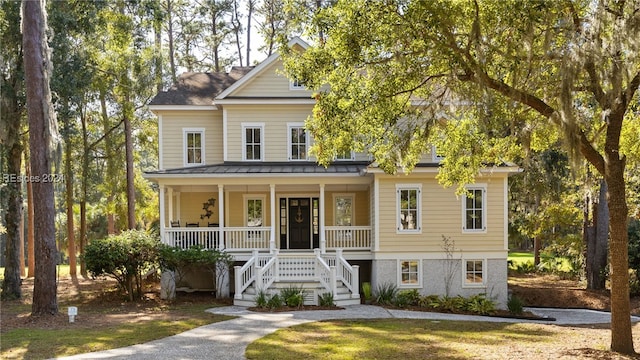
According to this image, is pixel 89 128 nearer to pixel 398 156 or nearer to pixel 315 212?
pixel 315 212

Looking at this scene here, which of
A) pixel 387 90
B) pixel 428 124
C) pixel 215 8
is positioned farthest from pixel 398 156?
pixel 215 8

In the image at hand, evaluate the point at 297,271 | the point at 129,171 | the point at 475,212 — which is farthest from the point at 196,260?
the point at 475,212

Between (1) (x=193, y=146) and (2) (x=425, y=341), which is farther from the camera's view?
(1) (x=193, y=146)

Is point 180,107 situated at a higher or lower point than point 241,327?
higher

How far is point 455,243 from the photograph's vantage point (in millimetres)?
18734

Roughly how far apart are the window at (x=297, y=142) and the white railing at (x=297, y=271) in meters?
4.48

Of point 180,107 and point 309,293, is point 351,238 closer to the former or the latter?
point 309,293

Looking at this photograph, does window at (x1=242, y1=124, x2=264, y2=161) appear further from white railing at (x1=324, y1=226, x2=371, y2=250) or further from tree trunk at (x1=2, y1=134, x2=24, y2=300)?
tree trunk at (x1=2, y1=134, x2=24, y2=300)

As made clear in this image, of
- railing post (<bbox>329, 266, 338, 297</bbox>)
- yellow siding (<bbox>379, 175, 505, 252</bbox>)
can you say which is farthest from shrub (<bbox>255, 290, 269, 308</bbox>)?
yellow siding (<bbox>379, 175, 505, 252</bbox>)

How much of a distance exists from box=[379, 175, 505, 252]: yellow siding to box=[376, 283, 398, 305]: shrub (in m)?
1.16

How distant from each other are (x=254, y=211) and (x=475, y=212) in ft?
25.9

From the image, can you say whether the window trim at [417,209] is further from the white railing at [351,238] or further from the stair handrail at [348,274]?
the stair handrail at [348,274]

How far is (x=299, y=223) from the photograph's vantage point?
21469 millimetres

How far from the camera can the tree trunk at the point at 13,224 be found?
18500 millimetres
